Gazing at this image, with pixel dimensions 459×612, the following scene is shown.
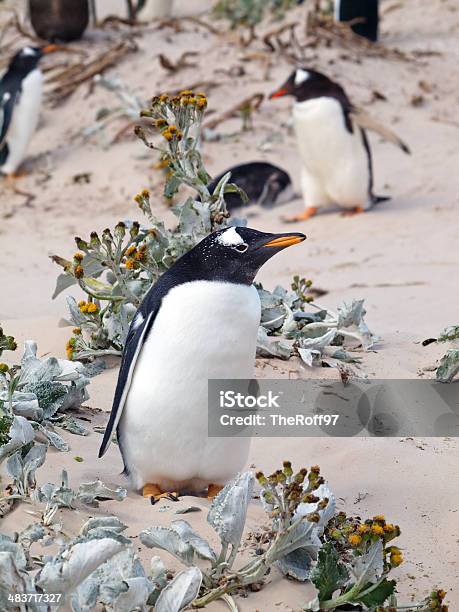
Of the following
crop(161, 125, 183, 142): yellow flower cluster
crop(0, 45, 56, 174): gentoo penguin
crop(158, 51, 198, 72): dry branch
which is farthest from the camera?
crop(158, 51, 198, 72): dry branch

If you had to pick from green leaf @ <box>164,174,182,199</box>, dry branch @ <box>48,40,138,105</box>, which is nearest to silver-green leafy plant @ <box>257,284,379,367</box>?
green leaf @ <box>164,174,182,199</box>

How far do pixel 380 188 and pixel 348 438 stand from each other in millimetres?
4839

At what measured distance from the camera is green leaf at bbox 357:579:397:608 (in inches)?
88.7

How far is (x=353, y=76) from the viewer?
963cm

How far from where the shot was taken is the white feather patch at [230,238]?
2.78m

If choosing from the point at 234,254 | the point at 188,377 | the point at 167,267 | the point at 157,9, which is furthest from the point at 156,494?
the point at 157,9

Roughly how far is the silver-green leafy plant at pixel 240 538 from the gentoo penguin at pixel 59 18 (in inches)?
339

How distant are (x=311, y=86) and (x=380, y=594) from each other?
5.56 metres

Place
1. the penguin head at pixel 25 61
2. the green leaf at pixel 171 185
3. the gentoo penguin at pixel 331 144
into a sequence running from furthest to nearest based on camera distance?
the penguin head at pixel 25 61
the gentoo penguin at pixel 331 144
the green leaf at pixel 171 185

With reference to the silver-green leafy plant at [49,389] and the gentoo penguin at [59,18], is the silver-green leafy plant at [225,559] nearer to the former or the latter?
the silver-green leafy plant at [49,389]

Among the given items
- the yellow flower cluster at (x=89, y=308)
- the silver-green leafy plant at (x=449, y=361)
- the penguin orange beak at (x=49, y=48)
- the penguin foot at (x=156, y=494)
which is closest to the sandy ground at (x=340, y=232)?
the penguin foot at (x=156, y=494)

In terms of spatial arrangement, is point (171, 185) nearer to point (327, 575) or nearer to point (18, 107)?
point (327, 575)

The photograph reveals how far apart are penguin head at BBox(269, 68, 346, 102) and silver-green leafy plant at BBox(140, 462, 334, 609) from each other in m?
5.31

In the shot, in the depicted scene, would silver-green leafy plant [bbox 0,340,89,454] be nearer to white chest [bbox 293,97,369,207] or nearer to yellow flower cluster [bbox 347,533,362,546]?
yellow flower cluster [bbox 347,533,362,546]
